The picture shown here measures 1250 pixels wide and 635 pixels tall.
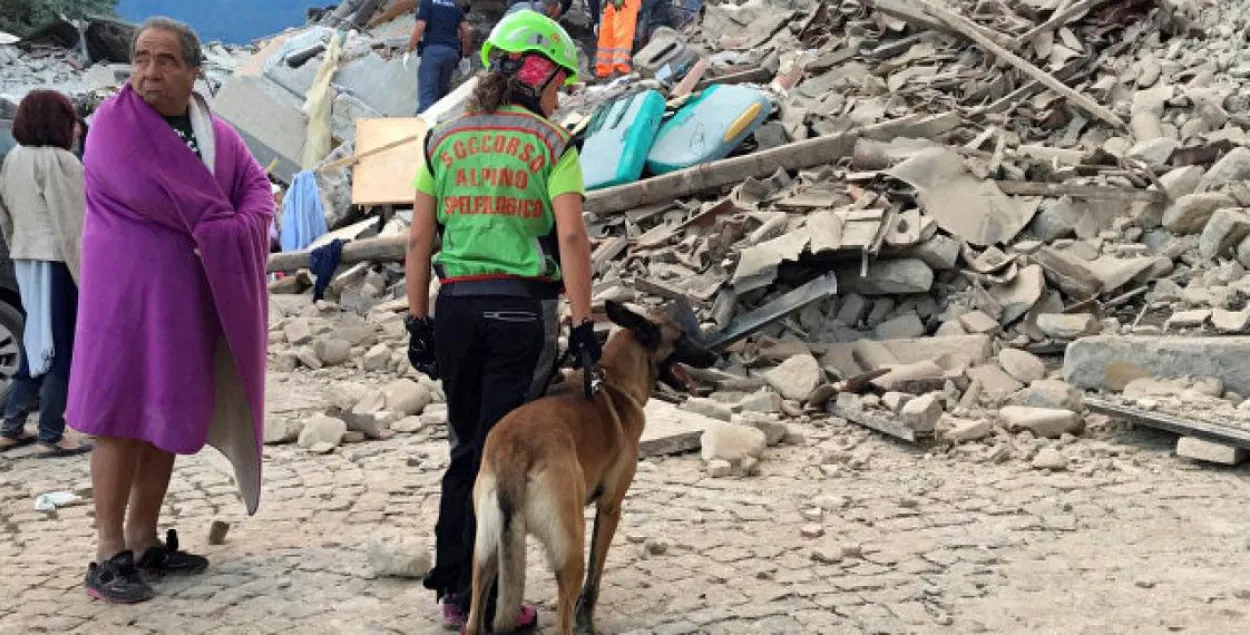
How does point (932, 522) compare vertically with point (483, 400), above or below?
below

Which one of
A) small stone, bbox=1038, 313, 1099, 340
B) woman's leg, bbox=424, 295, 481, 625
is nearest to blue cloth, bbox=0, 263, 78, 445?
woman's leg, bbox=424, 295, 481, 625

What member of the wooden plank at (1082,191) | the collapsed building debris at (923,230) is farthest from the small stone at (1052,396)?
the wooden plank at (1082,191)

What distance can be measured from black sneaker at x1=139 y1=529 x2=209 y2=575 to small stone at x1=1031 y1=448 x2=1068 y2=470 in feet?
13.4

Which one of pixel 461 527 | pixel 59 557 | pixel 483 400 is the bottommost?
pixel 59 557

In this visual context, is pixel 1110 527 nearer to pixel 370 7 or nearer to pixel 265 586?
pixel 265 586

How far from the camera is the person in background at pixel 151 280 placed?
4.13m

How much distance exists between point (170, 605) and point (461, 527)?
118 centimetres

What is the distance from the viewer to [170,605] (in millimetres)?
4238

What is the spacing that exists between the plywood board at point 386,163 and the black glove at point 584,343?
8737 millimetres

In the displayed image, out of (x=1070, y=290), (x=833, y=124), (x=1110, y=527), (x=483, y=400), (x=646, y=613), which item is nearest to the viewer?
(x=483, y=400)

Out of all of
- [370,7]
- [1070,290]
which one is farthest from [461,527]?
[370,7]

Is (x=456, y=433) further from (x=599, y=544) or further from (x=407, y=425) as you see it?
(x=407, y=425)

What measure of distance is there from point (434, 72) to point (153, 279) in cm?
1154

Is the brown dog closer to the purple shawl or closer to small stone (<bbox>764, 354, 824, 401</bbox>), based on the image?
the purple shawl
